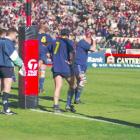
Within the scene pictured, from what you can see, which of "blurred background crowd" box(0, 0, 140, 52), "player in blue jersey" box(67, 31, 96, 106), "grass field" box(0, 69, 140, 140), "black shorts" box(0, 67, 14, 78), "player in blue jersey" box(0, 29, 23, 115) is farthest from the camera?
"blurred background crowd" box(0, 0, 140, 52)

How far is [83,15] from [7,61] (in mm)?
33853

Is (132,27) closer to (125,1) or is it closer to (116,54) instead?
(125,1)

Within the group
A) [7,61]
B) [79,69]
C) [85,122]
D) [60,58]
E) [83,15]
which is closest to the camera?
[85,122]

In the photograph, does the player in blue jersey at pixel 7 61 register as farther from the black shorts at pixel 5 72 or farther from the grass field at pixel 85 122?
the grass field at pixel 85 122

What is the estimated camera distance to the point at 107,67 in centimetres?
3653

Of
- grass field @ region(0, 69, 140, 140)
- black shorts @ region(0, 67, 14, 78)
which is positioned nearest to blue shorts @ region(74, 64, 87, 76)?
grass field @ region(0, 69, 140, 140)

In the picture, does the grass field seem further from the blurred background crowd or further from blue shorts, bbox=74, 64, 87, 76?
the blurred background crowd

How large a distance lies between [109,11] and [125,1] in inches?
102

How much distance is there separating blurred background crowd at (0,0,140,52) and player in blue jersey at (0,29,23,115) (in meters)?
28.2

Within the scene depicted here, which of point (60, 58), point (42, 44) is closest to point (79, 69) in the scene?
point (42, 44)

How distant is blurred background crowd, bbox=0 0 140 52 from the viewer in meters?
44.8

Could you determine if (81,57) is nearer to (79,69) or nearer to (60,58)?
(79,69)

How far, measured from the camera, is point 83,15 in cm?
4762

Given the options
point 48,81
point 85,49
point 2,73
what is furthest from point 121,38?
point 2,73
